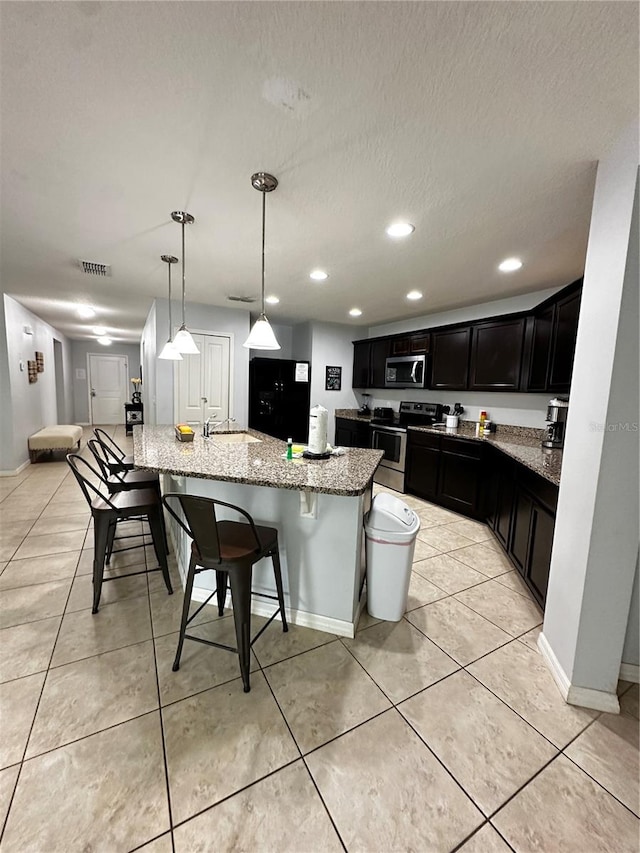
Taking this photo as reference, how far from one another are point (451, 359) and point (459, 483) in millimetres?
1585

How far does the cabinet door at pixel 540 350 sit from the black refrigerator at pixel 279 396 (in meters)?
3.31

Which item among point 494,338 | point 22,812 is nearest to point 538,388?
point 494,338

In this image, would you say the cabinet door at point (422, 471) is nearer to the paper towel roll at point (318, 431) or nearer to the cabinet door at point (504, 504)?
the cabinet door at point (504, 504)

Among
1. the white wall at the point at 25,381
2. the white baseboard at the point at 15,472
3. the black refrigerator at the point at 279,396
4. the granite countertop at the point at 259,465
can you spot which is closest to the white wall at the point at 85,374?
the white wall at the point at 25,381

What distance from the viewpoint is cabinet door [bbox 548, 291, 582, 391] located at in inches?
99.8

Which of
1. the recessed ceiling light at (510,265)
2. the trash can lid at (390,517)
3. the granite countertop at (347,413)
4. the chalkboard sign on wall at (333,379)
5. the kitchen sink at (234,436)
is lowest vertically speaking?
the trash can lid at (390,517)

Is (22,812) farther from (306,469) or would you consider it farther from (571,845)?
(571,845)

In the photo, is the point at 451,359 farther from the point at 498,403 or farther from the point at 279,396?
the point at 279,396

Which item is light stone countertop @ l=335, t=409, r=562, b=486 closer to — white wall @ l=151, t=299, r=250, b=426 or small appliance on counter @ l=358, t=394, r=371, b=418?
small appliance on counter @ l=358, t=394, r=371, b=418

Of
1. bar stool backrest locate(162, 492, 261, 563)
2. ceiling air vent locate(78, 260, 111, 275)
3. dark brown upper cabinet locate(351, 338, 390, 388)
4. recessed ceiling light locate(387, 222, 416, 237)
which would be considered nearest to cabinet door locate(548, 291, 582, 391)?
recessed ceiling light locate(387, 222, 416, 237)

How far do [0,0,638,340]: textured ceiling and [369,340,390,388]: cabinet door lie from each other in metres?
2.52

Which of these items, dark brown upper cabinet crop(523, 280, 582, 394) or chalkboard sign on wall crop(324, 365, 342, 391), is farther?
chalkboard sign on wall crop(324, 365, 342, 391)

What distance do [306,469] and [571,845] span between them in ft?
5.26

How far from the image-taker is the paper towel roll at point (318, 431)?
206 centimetres
